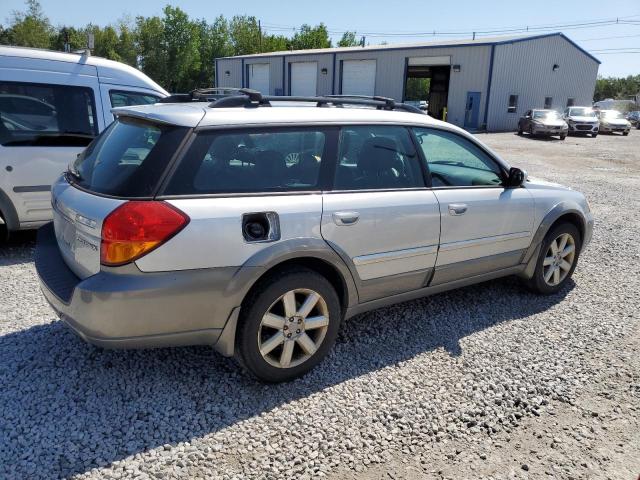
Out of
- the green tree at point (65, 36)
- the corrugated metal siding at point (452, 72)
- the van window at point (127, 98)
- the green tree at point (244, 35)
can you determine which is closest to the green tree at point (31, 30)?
the green tree at point (65, 36)

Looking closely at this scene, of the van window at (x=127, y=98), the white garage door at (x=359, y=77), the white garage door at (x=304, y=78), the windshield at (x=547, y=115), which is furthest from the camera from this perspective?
the white garage door at (x=304, y=78)

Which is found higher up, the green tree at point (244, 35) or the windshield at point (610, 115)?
the green tree at point (244, 35)

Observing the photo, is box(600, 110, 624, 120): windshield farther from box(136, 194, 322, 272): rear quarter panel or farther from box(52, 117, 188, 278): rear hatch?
box(52, 117, 188, 278): rear hatch

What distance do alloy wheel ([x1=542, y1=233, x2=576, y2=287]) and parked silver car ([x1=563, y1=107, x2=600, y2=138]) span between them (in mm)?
27429

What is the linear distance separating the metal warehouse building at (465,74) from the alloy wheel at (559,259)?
26.7m

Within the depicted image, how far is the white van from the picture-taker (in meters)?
5.16

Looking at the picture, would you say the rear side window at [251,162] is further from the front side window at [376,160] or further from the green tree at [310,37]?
the green tree at [310,37]

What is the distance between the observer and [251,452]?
2.63 metres

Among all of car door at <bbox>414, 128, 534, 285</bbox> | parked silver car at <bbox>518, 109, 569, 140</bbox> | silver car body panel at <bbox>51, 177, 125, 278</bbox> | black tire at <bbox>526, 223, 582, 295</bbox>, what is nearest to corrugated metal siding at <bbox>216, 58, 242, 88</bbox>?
parked silver car at <bbox>518, 109, 569, 140</bbox>

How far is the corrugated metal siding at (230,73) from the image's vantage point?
1709 inches

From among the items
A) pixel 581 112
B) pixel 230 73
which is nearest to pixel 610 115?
pixel 581 112

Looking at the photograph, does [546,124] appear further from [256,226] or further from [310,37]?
[310,37]

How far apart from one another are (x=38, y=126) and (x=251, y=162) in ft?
11.6

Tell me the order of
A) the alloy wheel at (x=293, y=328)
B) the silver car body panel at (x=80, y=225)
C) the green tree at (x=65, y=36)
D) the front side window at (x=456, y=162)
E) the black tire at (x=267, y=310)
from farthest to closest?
the green tree at (x=65, y=36) → the front side window at (x=456, y=162) → the alloy wheel at (x=293, y=328) → the black tire at (x=267, y=310) → the silver car body panel at (x=80, y=225)
